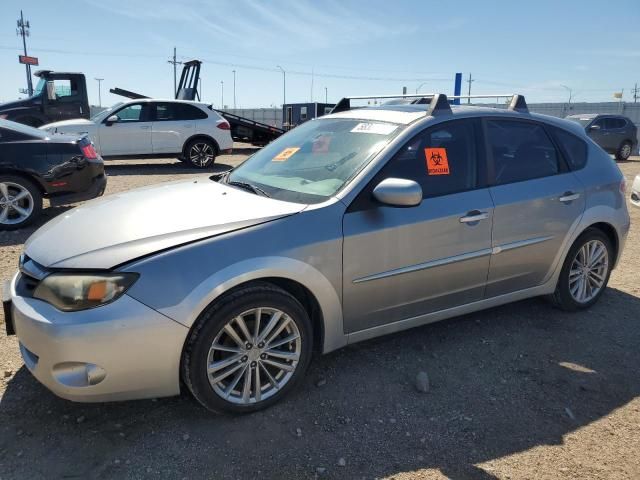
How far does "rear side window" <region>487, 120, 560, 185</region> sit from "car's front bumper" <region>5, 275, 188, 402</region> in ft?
8.04

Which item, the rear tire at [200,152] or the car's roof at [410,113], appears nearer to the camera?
the car's roof at [410,113]

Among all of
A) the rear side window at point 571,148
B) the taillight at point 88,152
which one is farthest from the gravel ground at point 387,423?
the taillight at point 88,152

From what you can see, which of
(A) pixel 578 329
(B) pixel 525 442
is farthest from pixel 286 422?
(A) pixel 578 329

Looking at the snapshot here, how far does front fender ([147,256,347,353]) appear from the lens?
2492 mm

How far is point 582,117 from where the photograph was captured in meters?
18.8

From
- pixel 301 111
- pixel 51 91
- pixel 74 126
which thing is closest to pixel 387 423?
pixel 74 126

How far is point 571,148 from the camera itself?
4102 millimetres

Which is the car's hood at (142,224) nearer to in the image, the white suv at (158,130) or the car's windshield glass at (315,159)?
the car's windshield glass at (315,159)

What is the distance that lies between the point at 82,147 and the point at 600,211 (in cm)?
587

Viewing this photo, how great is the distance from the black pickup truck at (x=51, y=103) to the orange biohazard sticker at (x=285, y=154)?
12.7 meters

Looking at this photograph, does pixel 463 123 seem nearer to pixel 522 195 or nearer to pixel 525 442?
pixel 522 195

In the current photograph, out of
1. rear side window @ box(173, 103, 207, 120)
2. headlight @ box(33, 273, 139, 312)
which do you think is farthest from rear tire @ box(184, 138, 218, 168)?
headlight @ box(33, 273, 139, 312)

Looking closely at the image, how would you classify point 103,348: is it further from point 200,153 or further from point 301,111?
point 301,111

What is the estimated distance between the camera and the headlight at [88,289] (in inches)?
95.0
